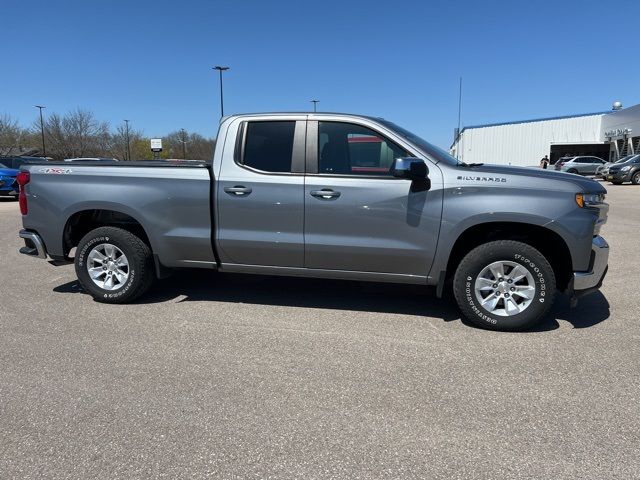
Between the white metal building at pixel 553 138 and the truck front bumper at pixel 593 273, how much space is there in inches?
1630

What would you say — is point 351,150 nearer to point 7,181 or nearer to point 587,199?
point 587,199

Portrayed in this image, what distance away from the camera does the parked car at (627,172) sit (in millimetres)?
25672

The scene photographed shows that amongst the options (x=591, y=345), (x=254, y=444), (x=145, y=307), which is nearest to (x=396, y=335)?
(x=591, y=345)

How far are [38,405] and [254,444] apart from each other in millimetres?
1500

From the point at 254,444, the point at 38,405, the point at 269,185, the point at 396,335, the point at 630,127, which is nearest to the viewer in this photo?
the point at 254,444

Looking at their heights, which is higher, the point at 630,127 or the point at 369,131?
the point at 630,127

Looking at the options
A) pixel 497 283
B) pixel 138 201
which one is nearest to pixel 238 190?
pixel 138 201

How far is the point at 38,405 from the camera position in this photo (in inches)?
121

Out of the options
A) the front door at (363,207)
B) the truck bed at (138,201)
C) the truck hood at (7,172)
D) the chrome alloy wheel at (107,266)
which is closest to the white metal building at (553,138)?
the truck hood at (7,172)

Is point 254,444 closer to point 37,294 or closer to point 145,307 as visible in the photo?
point 145,307

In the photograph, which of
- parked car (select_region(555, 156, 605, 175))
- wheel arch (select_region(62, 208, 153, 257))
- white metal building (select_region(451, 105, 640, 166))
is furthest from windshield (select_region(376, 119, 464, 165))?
white metal building (select_region(451, 105, 640, 166))

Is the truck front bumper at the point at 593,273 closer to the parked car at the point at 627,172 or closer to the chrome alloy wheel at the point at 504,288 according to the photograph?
the chrome alloy wheel at the point at 504,288

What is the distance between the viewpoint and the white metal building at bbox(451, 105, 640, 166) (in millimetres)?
44062

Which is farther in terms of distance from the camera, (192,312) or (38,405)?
(192,312)
